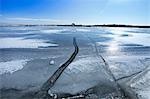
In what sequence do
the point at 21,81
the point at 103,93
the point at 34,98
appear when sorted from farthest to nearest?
the point at 21,81
the point at 103,93
the point at 34,98

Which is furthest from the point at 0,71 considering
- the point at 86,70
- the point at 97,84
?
the point at 97,84

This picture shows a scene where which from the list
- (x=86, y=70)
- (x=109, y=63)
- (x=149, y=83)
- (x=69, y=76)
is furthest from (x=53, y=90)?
(x=109, y=63)

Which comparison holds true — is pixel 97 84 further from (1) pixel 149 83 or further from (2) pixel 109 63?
(2) pixel 109 63

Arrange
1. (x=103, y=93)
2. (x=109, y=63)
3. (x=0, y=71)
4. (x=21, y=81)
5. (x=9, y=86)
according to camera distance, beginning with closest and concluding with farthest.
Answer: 1. (x=103, y=93)
2. (x=9, y=86)
3. (x=21, y=81)
4. (x=0, y=71)
5. (x=109, y=63)

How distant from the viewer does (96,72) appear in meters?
5.62

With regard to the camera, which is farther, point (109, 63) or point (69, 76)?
point (109, 63)

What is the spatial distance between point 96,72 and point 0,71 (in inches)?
136

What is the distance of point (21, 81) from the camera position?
15.6ft

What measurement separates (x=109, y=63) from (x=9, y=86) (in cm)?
416

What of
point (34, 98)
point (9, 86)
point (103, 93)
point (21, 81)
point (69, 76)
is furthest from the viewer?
point (69, 76)

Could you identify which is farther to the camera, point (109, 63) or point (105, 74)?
point (109, 63)

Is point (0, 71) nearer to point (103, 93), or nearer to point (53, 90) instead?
point (53, 90)

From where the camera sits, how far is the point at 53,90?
410 centimetres

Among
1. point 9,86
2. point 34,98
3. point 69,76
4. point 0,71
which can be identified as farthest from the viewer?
point 0,71
